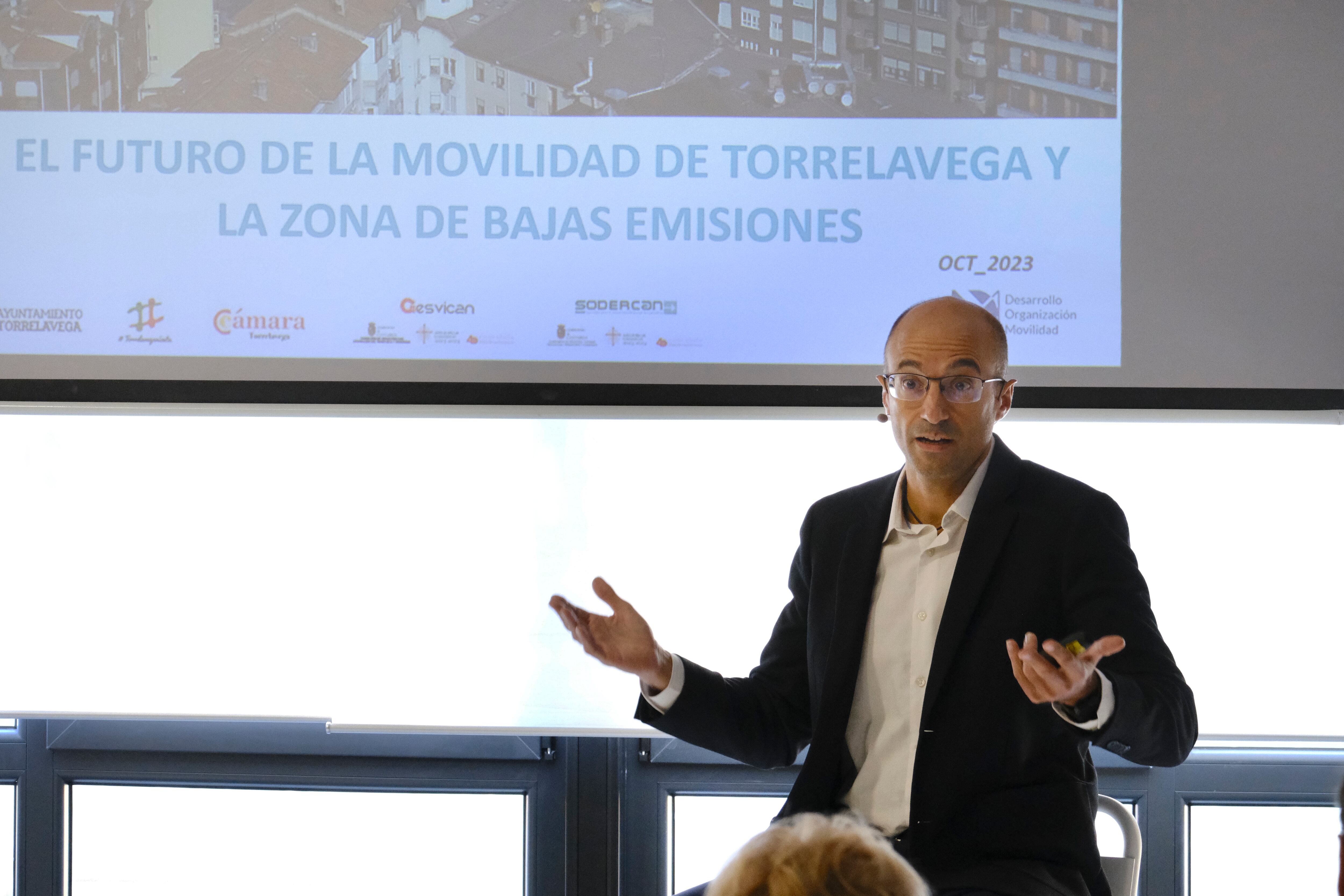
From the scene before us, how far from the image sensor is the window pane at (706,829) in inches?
108

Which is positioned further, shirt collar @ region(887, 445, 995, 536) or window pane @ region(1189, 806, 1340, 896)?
window pane @ region(1189, 806, 1340, 896)

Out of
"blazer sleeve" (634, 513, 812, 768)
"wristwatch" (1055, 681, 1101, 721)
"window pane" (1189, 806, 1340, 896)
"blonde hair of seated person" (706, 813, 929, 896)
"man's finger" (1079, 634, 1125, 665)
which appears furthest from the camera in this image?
"window pane" (1189, 806, 1340, 896)

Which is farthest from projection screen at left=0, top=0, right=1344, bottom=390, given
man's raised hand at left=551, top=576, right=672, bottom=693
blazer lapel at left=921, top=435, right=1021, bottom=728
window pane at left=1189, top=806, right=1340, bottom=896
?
window pane at left=1189, top=806, right=1340, bottom=896

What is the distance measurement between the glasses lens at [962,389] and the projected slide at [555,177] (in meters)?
0.70

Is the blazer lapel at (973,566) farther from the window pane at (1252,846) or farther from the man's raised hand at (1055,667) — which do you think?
the window pane at (1252,846)

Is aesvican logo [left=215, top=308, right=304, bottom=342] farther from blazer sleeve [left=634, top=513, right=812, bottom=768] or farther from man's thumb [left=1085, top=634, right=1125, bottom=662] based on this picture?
man's thumb [left=1085, top=634, right=1125, bottom=662]

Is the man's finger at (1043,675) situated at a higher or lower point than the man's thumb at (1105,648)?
lower

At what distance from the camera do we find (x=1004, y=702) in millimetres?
1730

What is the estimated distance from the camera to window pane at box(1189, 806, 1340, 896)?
2688 mm

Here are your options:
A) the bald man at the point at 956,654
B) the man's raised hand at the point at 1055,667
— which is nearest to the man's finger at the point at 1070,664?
the man's raised hand at the point at 1055,667

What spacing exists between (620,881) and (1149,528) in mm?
1515

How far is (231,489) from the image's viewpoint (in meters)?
2.56

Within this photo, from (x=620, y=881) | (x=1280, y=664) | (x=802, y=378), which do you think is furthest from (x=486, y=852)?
(x=1280, y=664)

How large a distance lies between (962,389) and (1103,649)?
0.55m
